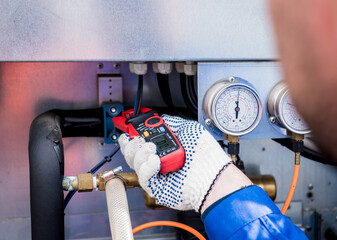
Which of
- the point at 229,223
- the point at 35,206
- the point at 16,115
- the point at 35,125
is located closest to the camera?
the point at 229,223

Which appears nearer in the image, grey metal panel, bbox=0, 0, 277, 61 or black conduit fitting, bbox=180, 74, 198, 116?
grey metal panel, bbox=0, 0, 277, 61

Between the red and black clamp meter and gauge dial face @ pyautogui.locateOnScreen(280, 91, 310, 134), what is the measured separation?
1.00 feet

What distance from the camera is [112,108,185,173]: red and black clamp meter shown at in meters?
0.93

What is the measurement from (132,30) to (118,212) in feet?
1.36

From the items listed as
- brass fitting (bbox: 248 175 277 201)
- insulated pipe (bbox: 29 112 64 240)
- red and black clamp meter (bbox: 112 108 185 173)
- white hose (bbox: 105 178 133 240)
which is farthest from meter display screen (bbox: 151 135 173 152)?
brass fitting (bbox: 248 175 277 201)

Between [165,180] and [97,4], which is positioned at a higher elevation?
[97,4]

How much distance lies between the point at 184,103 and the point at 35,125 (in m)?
0.48

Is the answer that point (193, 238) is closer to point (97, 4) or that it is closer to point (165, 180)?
point (165, 180)

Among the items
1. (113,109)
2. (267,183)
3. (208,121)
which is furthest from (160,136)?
(267,183)

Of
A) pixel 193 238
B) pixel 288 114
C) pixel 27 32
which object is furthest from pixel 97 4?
pixel 193 238

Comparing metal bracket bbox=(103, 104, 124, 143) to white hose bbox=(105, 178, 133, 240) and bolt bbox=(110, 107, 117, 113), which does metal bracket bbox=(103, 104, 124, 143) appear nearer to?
bolt bbox=(110, 107, 117, 113)

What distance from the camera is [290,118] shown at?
42.3 inches

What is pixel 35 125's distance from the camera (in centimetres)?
106

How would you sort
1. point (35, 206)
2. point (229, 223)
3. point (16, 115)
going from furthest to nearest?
point (16, 115) < point (35, 206) < point (229, 223)
